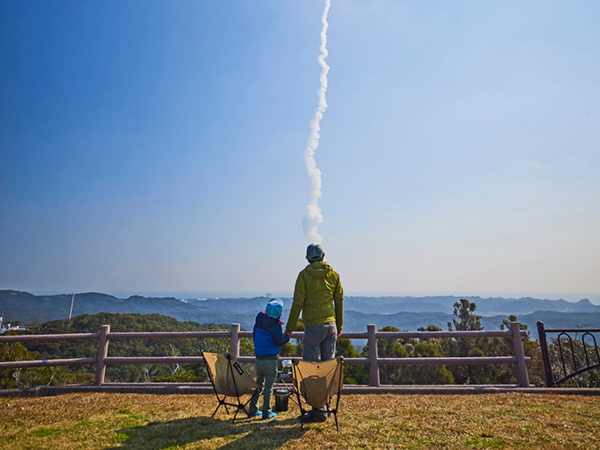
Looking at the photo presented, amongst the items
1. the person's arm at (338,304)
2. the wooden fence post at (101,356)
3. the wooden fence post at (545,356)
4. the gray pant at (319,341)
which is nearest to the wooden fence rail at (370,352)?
the wooden fence post at (101,356)

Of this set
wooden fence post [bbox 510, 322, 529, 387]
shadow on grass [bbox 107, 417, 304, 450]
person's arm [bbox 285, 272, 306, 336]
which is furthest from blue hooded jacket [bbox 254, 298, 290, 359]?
wooden fence post [bbox 510, 322, 529, 387]

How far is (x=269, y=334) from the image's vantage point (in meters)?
5.44

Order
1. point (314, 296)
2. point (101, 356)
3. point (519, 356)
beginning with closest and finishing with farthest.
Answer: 1. point (314, 296)
2. point (519, 356)
3. point (101, 356)

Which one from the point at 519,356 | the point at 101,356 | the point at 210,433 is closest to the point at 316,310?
the point at 210,433

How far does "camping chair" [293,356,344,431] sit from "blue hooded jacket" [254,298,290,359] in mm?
854

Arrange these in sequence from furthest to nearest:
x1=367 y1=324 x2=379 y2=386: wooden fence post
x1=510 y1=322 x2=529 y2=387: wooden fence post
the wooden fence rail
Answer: x1=367 y1=324 x2=379 y2=386: wooden fence post → the wooden fence rail → x1=510 y1=322 x2=529 y2=387: wooden fence post

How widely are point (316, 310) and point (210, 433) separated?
233 cm

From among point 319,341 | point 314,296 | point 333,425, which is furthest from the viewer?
point 314,296

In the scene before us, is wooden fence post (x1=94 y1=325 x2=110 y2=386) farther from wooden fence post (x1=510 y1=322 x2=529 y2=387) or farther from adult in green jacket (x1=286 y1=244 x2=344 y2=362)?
wooden fence post (x1=510 y1=322 x2=529 y2=387)

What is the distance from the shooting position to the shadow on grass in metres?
4.38

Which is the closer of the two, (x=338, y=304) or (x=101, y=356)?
(x=338, y=304)

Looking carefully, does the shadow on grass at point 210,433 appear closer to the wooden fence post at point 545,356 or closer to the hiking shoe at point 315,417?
the hiking shoe at point 315,417

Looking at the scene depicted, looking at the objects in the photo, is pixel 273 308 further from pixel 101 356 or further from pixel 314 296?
pixel 101 356

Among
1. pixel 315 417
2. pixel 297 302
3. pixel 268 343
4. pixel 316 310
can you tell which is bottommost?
pixel 315 417
